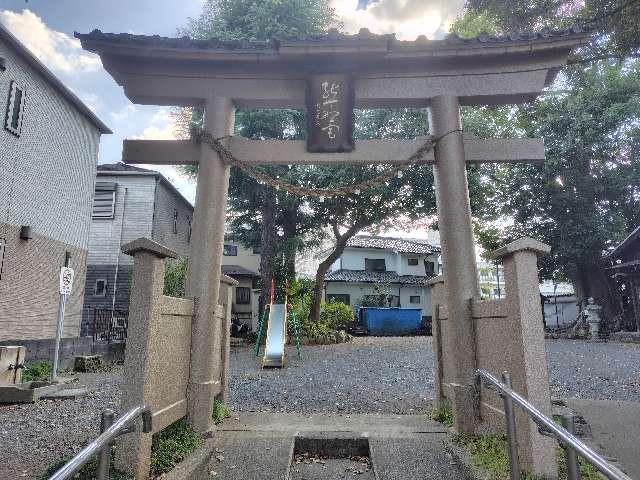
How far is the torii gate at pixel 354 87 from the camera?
538cm

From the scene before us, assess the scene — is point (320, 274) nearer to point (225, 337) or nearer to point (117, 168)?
point (117, 168)

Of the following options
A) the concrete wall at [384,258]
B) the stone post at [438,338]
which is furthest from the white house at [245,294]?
the stone post at [438,338]

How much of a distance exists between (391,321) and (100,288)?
54.3 ft

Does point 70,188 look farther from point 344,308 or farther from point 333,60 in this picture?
point 344,308

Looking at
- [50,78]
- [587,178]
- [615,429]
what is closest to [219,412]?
[615,429]

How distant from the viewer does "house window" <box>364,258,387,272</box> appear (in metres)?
34.1

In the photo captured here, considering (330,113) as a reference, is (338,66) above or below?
above

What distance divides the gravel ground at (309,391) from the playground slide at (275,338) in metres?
0.42

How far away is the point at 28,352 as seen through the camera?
10016 mm

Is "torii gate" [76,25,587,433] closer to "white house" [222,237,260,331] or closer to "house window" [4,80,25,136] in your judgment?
"house window" [4,80,25,136]

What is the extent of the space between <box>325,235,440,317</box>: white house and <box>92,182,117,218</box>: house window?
1645 cm

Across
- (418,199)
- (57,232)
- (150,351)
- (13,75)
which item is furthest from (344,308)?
(150,351)

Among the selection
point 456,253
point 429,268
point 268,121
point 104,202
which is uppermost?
point 268,121

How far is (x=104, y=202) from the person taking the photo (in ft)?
62.0
